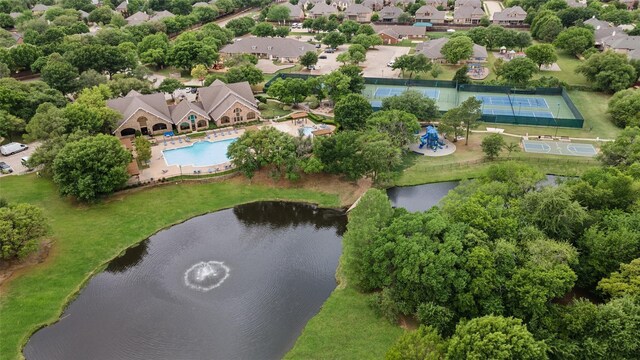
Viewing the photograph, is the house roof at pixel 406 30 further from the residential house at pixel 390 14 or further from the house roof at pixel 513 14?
the house roof at pixel 513 14

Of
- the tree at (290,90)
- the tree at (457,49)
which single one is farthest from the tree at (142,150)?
the tree at (457,49)

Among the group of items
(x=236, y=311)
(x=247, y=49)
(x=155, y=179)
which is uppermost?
(x=247, y=49)

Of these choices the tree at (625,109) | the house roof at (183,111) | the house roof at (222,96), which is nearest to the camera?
the tree at (625,109)

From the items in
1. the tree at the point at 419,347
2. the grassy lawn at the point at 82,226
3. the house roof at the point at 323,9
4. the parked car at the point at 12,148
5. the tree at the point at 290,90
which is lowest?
the grassy lawn at the point at 82,226

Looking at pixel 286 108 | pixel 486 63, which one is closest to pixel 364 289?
pixel 286 108

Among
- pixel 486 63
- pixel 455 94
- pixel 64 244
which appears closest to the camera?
pixel 64 244

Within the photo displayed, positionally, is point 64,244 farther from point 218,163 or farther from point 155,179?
point 218,163
